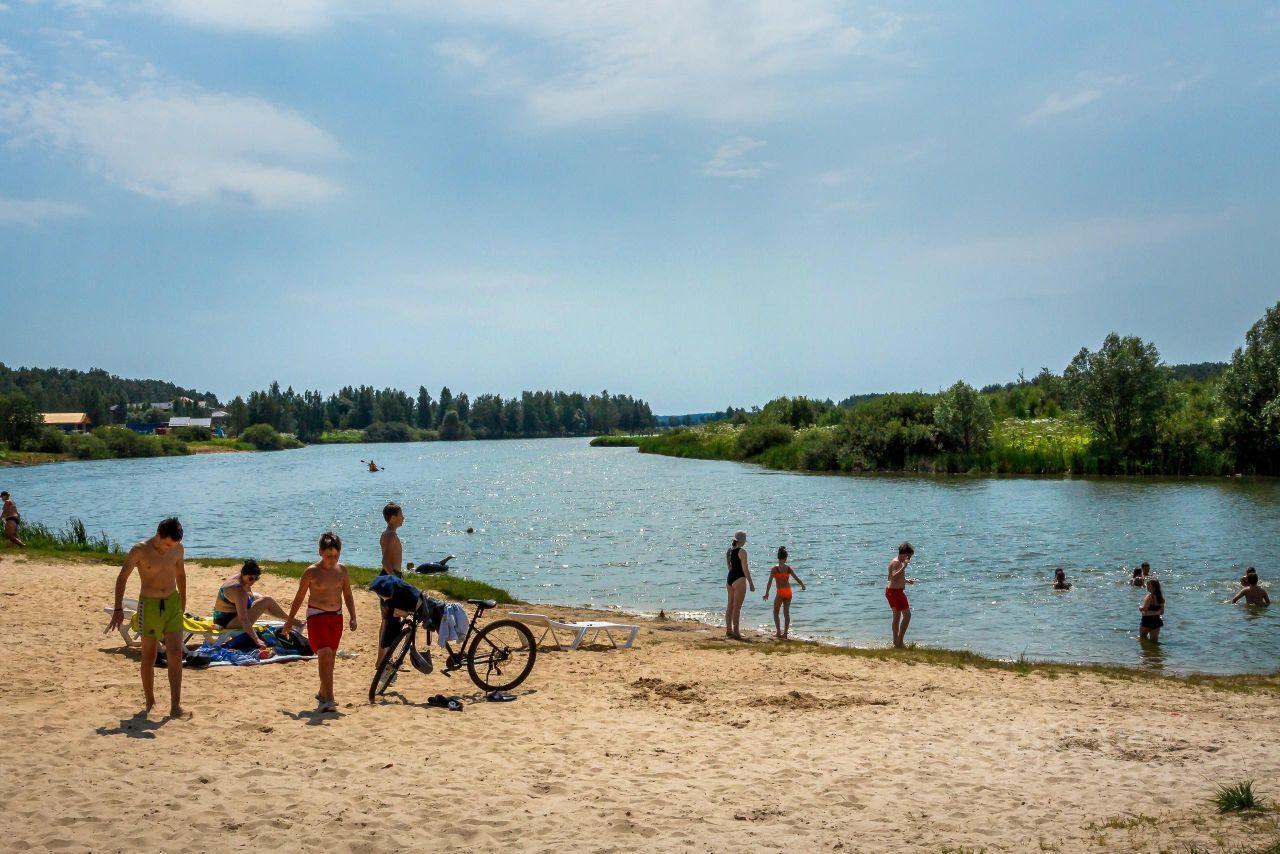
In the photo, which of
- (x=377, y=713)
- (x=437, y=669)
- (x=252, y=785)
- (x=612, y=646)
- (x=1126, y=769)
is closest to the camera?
(x=252, y=785)

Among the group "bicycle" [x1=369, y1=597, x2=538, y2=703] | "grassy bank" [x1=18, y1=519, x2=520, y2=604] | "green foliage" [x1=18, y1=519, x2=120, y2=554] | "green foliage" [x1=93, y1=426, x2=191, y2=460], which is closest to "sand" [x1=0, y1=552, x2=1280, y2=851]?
"bicycle" [x1=369, y1=597, x2=538, y2=703]

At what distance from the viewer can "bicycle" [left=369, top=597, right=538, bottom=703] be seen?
9984 millimetres

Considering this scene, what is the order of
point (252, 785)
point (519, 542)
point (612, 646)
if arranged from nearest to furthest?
point (252, 785) → point (612, 646) → point (519, 542)

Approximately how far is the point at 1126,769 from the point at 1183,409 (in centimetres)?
5841

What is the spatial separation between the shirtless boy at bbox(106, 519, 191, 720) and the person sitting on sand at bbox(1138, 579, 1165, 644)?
15961 millimetres

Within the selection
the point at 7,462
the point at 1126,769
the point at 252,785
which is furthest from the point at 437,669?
the point at 7,462

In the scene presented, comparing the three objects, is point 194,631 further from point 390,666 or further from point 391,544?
point 390,666

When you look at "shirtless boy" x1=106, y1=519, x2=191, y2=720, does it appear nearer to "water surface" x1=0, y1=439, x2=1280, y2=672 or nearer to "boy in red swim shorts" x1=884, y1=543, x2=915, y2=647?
"boy in red swim shorts" x1=884, y1=543, x2=915, y2=647

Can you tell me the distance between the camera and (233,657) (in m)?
11.7

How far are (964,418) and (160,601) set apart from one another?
6277 cm

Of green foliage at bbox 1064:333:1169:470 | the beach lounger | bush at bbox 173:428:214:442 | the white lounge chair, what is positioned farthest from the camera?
bush at bbox 173:428:214:442

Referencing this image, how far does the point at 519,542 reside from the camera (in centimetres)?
3475

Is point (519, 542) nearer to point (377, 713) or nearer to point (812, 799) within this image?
point (377, 713)

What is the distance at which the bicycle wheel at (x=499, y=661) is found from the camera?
34.6ft
